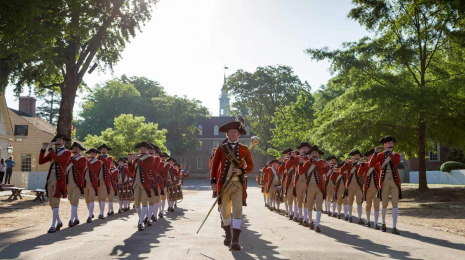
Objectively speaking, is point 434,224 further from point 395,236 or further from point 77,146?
point 77,146

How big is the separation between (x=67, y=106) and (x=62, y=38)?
3.64 metres

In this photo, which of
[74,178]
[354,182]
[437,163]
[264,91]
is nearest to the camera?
[74,178]

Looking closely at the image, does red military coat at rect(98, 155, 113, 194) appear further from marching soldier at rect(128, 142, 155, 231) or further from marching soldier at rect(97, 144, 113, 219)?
marching soldier at rect(128, 142, 155, 231)

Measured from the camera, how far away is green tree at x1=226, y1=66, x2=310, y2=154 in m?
66.1

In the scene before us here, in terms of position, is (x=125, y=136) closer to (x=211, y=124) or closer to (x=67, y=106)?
(x=67, y=106)

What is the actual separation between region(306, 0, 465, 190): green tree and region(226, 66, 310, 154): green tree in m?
40.8

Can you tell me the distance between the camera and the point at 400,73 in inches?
994

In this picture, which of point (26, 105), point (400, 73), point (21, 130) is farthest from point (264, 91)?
point (400, 73)

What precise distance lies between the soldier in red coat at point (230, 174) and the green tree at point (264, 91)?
185 feet

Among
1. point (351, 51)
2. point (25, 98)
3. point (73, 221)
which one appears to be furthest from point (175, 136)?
point (73, 221)

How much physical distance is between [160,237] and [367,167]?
675 centimetres

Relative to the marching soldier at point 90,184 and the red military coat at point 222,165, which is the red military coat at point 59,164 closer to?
the marching soldier at point 90,184

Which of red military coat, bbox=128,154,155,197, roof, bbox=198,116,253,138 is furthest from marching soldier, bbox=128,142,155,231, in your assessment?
roof, bbox=198,116,253,138

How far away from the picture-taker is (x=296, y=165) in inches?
517
